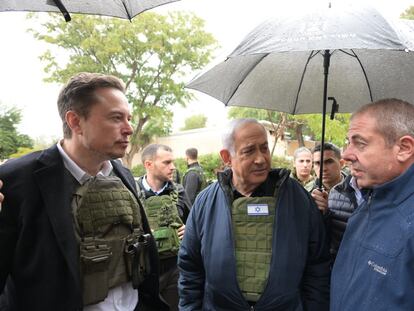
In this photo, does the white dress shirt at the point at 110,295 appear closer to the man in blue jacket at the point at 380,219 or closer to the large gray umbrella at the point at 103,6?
the large gray umbrella at the point at 103,6

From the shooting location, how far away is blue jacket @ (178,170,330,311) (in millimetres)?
2127

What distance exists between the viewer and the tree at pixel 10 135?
94.2ft

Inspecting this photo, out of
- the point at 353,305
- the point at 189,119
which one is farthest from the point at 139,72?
the point at 189,119

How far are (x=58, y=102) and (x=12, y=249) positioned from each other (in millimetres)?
856

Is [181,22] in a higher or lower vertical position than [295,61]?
higher

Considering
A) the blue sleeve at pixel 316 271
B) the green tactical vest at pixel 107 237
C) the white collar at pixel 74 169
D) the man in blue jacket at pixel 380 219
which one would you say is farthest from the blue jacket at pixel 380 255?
the white collar at pixel 74 169

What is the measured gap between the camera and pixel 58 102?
2.20 m

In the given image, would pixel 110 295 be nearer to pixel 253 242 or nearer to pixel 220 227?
pixel 220 227

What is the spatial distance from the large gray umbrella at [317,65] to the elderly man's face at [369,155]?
1.29ft

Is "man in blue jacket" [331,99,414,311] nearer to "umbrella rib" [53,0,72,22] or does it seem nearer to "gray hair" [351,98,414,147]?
"gray hair" [351,98,414,147]

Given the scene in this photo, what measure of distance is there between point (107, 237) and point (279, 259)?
99 centimetres

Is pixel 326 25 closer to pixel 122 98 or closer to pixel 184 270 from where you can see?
pixel 122 98

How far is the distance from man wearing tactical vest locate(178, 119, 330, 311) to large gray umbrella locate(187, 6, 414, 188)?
0.64 m

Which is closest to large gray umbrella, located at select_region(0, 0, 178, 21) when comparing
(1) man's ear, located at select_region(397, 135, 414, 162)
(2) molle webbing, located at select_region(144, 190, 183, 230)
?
(1) man's ear, located at select_region(397, 135, 414, 162)
